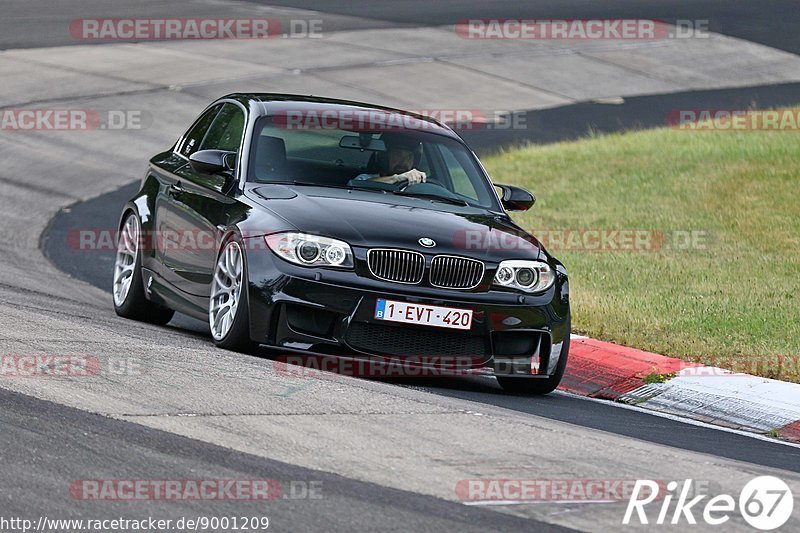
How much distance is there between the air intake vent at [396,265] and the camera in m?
8.59

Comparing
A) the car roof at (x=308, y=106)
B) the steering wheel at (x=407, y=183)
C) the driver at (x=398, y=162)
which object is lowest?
the steering wheel at (x=407, y=183)

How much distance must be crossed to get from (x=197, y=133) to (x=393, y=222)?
265 cm

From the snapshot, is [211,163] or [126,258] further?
[126,258]

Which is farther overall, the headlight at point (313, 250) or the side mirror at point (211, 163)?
the side mirror at point (211, 163)

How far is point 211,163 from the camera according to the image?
31.6ft

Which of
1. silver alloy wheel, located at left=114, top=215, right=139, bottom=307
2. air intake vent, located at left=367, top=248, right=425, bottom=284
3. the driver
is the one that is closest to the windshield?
the driver

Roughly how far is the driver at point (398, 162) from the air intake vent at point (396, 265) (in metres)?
1.18

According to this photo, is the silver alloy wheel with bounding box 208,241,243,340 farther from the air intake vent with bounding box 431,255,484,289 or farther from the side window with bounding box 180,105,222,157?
the side window with bounding box 180,105,222,157


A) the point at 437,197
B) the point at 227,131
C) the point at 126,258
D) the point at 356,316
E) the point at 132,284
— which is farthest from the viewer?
the point at 126,258

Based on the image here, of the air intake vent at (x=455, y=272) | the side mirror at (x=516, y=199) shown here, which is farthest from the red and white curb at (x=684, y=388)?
the air intake vent at (x=455, y=272)

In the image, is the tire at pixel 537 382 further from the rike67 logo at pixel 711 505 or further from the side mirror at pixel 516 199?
the rike67 logo at pixel 711 505

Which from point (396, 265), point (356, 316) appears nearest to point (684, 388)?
point (396, 265)

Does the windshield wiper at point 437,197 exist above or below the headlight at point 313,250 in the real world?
above

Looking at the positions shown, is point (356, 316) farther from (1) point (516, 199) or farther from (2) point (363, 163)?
(1) point (516, 199)
